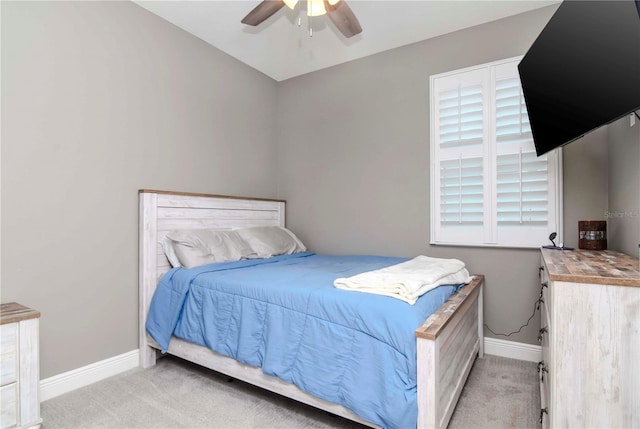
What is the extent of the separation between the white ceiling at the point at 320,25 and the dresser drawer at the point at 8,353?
90.3 inches

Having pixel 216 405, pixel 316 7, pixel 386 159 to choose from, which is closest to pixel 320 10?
pixel 316 7

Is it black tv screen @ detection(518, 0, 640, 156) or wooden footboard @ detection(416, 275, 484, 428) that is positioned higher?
black tv screen @ detection(518, 0, 640, 156)

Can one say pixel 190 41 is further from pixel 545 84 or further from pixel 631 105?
pixel 631 105

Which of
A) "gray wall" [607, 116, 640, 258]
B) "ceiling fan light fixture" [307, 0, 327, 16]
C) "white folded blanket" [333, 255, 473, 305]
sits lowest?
"white folded blanket" [333, 255, 473, 305]

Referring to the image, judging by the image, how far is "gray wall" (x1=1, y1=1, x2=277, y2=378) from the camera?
1.92m

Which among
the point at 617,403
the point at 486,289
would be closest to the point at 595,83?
the point at 617,403

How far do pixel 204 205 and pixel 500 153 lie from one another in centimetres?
243

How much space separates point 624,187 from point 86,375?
11.3 ft

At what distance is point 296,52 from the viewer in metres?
3.22

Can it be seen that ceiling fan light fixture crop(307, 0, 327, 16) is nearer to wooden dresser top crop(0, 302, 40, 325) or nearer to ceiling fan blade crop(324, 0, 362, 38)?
ceiling fan blade crop(324, 0, 362, 38)

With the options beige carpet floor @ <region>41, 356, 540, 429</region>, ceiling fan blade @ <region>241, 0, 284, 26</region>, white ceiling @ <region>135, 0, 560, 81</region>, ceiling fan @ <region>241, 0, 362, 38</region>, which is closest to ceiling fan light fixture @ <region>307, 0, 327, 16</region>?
ceiling fan @ <region>241, 0, 362, 38</region>

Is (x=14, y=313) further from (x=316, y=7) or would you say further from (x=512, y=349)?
(x=512, y=349)

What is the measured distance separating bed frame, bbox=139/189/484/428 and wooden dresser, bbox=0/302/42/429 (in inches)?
31.1

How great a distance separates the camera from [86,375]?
219 centimetres
